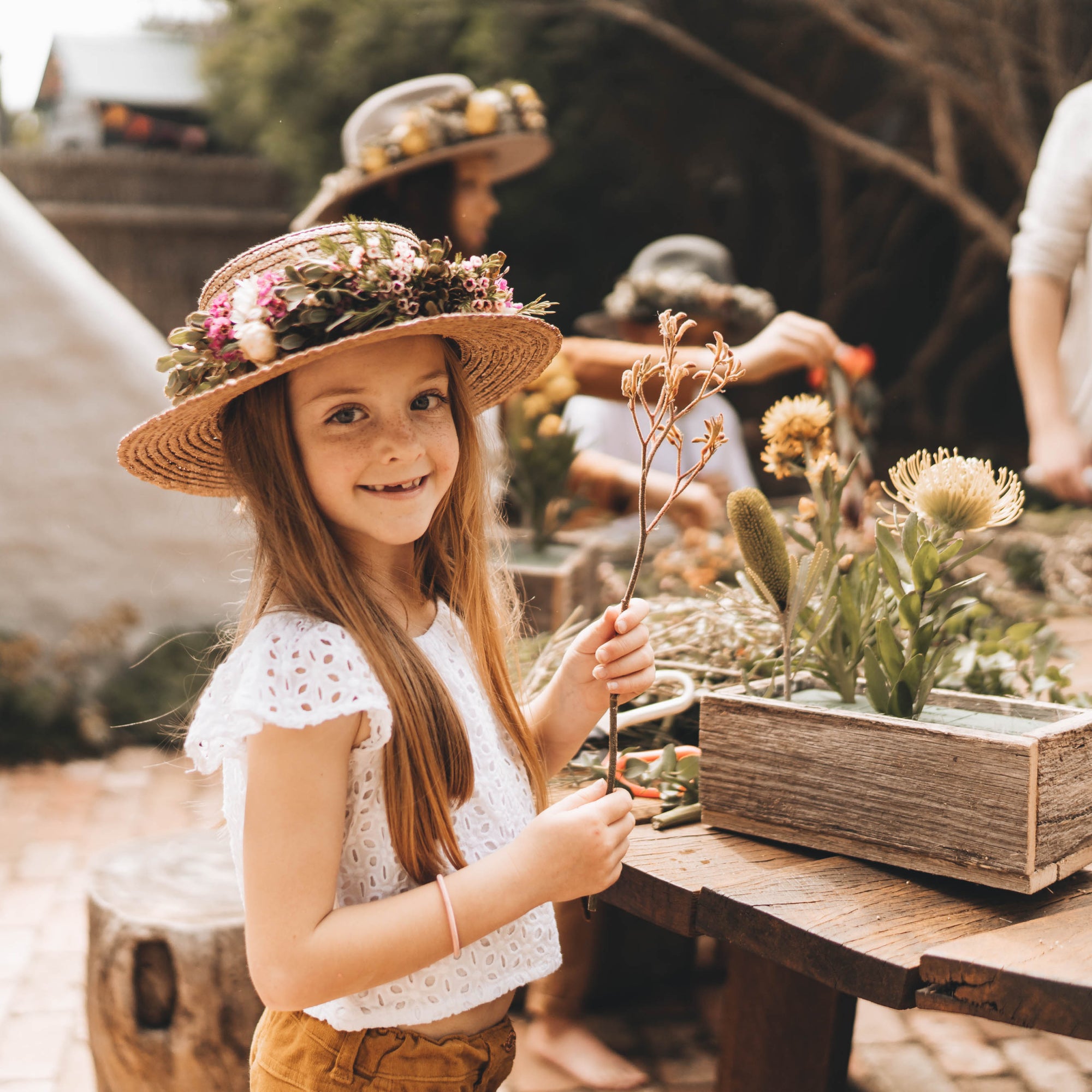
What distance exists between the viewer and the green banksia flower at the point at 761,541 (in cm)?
127

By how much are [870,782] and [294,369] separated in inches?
30.6

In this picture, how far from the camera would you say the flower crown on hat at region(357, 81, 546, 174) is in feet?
10.9

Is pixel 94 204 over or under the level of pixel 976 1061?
over

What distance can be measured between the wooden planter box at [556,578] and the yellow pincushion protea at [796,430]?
99 centimetres

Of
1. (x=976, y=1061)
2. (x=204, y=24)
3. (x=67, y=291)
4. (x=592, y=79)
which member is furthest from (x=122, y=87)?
(x=976, y=1061)

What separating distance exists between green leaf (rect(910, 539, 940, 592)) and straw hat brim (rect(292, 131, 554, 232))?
245 centimetres

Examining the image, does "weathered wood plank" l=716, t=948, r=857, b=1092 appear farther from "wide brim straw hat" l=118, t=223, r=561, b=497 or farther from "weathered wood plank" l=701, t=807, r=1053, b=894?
"wide brim straw hat" l=118, t=223, r=561, b=497

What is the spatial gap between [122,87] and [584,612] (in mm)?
15732

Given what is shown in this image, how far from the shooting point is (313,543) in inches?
47.2

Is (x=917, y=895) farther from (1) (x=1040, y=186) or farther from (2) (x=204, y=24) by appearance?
(2) (x=204, y=24)

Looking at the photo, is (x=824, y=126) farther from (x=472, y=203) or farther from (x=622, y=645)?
(x=622, y=645)

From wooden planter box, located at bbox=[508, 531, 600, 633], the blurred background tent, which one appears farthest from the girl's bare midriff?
the blurred background tent

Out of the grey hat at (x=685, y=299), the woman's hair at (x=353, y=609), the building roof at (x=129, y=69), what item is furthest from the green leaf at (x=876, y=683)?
the building roof at (x=129, y=69)

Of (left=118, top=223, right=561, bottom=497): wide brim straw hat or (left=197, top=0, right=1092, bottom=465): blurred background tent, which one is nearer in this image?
(left=118, top=223, right=561, bottom=497): wide brim straw hat
